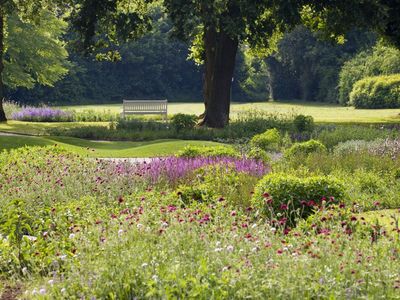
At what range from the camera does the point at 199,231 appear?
7051 millimetres

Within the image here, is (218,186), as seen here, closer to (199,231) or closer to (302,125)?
(199,231)

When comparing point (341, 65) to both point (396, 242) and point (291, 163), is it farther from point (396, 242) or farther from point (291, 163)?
point (396, 242)

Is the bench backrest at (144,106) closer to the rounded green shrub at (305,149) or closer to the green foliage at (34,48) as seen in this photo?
the green foliage at (34,48)

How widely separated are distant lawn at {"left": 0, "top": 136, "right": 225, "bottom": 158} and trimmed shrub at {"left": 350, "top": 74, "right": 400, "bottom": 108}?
2595 centimetres

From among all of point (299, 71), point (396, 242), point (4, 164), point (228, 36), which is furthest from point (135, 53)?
point (396, 242)

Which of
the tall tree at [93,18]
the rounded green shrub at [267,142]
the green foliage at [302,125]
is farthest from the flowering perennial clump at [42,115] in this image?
the rounded green shrub at [267,142]

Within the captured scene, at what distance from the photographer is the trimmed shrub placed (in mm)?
44688

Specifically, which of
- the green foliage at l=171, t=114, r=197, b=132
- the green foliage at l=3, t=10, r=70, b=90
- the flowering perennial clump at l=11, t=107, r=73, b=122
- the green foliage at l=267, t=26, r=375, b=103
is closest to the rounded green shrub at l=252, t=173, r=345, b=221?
the green foliage at l=171, t=114, r=197, b=132

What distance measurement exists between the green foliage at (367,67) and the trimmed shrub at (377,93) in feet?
6.08

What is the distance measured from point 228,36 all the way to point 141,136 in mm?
Result: 5836

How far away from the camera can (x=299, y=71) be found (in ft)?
222

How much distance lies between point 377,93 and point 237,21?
24.1 meters

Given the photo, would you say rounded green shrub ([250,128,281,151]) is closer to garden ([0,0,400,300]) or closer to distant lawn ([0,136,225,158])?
garden ([0,0,400,300])

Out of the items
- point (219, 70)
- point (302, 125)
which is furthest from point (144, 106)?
point (302, 125)
